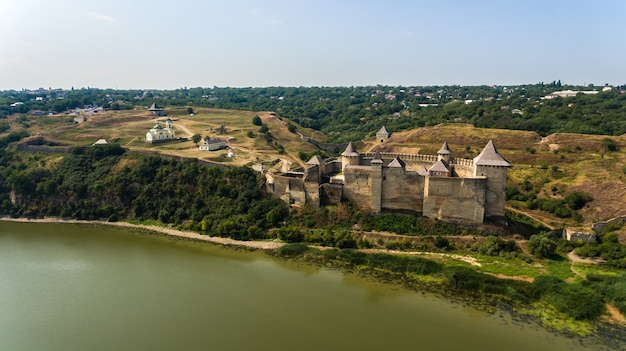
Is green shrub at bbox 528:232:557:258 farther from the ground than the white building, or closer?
closer

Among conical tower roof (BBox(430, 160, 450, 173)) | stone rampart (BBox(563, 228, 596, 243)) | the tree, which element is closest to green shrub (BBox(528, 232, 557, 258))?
stone rampart (BBox(563, 228, 596, 243))

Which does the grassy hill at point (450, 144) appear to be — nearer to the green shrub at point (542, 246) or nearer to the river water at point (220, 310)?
the green shrub at point (542, 246)

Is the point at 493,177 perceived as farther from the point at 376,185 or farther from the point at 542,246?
the point at 376,185

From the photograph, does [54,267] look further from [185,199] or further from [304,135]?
[304,135]

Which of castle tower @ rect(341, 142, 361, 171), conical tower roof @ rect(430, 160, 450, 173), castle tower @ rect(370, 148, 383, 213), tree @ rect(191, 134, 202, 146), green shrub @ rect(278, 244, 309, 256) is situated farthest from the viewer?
tree @ rect(191, 134, 202, 146)

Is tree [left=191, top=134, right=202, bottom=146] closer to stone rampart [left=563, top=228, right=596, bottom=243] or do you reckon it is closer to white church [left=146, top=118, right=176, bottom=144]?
white church [left=146, top=118, right=176, bottom=144]

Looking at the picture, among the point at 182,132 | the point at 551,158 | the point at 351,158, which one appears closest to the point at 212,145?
the point at 182,132
